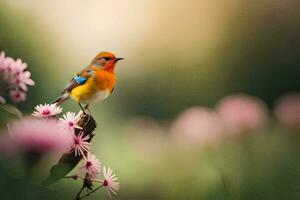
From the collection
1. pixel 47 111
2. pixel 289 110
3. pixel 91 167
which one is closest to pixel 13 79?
pixel 47 111

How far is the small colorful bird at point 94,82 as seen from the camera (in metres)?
1.20

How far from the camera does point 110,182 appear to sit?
1176 millimetres

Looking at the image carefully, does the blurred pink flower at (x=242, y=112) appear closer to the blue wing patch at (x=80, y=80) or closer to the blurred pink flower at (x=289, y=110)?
the blurred pink flower at (x=289, y=110)

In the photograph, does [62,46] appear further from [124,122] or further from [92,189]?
[92,189]

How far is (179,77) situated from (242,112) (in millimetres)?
180

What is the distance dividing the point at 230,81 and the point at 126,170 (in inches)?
13.2

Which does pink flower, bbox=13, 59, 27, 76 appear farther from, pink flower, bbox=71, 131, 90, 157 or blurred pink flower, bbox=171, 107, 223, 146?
blurred pink flower, bbox=171, 107, 223, 146

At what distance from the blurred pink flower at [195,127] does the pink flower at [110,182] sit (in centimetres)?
19

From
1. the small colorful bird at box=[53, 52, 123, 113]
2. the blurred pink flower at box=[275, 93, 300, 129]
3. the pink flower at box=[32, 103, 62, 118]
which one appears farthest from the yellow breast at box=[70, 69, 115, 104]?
the blurred pink flower at box=[275, 93, 300, 129]

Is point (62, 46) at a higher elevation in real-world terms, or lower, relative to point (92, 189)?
higher

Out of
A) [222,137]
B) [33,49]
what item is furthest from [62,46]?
[222,137]

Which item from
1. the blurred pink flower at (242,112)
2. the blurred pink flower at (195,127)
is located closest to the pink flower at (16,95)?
the blurred pink flower at (195,127)

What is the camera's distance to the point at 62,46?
130 centimetres

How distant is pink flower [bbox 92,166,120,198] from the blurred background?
0.11 feet
